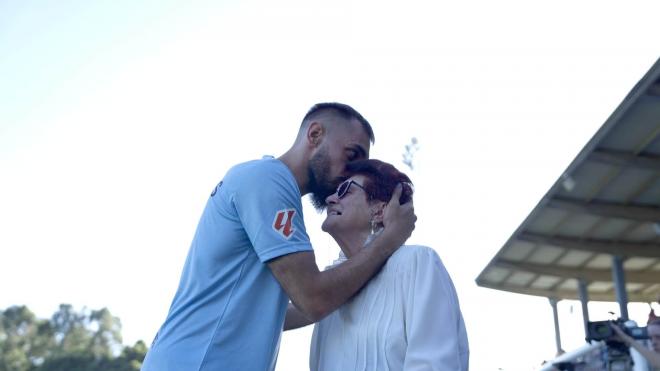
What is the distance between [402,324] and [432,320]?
0.44ft

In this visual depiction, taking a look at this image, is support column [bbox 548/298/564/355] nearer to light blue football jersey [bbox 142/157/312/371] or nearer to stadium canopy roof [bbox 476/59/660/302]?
stadium canopy roof [bbox 476/59/660/302]

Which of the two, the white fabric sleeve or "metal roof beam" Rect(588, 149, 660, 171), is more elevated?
"metal roof beam" Rect(588, 149, 660, 171)

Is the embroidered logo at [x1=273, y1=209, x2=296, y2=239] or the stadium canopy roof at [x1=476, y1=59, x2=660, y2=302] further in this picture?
the stadium canopy roof at [x1=476, y1=59, x2=660, y2=302]

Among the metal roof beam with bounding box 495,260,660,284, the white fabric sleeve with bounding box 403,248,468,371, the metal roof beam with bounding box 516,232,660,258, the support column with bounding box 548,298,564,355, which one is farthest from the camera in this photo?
the support column with bounding box 548,298,564,355

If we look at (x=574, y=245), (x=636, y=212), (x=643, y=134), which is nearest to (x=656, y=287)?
(x=574, y=245)

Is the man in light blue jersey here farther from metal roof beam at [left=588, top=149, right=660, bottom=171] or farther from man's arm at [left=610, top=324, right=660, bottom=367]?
metal roof beam at [left=588, top=149, right=660, bottom=171]

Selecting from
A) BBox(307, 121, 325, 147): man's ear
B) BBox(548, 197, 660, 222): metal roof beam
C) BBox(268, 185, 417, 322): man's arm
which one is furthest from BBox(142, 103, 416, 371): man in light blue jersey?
BBox(548, 197, 660, 222): metal roof beam

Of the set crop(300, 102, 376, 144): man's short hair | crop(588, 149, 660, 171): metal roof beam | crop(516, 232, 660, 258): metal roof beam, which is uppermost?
crop(588, 149, 660, 171): metal roof beam

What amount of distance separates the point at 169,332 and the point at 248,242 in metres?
0.41

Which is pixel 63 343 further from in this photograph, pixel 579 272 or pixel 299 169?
pixel 299 169

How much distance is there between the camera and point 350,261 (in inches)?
115

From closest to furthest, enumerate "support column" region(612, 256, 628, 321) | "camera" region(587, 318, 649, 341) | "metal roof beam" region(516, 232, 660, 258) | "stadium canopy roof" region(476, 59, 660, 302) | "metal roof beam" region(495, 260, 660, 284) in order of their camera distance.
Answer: "camera" region(587, 318, 649, 341) < "stadium canopy roof" region(476, 59, 660, 302) < "support column" region(612, 256, 628, 321) < "metal roof beam" region(516, 232, 660, 258) < "metal roof beam" region(495, 260, 660, 284)

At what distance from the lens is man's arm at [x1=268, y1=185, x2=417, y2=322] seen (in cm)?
280

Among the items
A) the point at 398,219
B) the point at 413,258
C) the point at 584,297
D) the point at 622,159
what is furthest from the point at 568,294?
the point at 413,258
